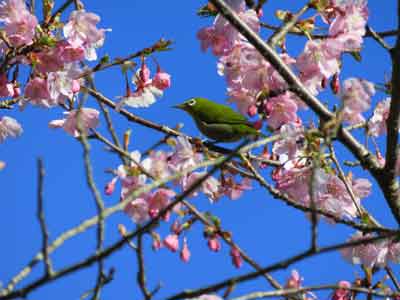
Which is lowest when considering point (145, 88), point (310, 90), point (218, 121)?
point (310, 90)

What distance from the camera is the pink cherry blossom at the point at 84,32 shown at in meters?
3.79

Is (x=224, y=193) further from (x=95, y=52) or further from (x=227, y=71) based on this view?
(x=95, y=52)

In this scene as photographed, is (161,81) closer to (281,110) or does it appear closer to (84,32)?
(84,32)

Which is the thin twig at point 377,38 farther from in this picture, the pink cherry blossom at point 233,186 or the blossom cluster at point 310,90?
the pink cherry blossom at point 233,186

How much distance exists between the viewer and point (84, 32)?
388 centimetres

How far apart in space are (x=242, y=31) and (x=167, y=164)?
74 centimetres

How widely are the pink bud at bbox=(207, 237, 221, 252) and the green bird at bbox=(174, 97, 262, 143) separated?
0.93 metres

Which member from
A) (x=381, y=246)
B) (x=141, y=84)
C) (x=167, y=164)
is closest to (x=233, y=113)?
(x=141, y=84)

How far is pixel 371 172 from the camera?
3.48 meters

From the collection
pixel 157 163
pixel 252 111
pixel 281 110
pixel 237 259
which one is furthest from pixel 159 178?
pixel 281 110

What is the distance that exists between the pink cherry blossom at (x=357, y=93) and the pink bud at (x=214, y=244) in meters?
0.94

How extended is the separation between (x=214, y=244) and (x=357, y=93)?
1065 mm

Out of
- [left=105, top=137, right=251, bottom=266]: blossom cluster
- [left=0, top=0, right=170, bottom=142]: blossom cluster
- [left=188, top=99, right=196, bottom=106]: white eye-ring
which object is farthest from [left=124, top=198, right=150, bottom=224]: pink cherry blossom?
[left=188, top=99, right=196, bottom=106]: white eye-ring

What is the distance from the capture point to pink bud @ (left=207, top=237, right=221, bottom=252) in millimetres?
3004
